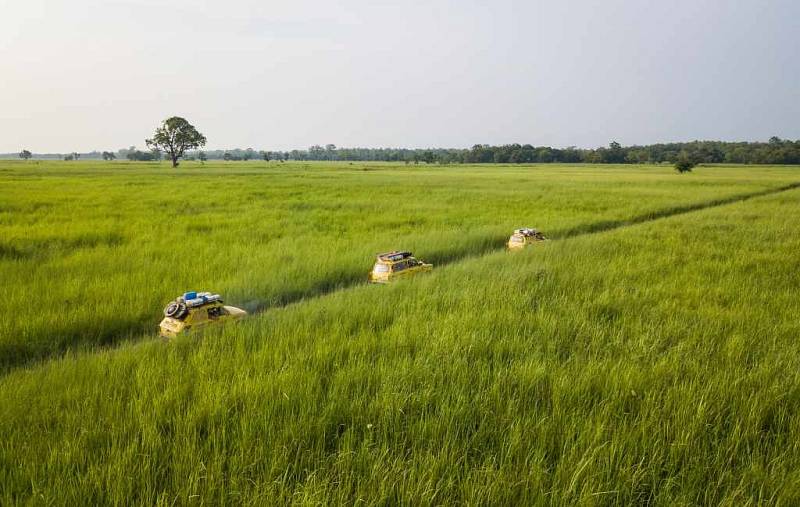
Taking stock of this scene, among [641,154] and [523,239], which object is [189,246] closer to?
[523,239]

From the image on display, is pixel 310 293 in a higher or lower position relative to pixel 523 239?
lower

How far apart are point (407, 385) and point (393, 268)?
4550 mm

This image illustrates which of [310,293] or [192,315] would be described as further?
[310,293]

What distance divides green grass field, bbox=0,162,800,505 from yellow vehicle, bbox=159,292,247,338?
401 millimetres

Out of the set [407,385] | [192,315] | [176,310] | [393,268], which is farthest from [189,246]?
[407,385]

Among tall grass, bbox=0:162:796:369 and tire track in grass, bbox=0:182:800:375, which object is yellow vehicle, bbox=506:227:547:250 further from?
tall grass, bbox=0:162:796:369

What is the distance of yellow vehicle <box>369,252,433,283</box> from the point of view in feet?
26.0

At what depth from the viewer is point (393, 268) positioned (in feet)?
26.2

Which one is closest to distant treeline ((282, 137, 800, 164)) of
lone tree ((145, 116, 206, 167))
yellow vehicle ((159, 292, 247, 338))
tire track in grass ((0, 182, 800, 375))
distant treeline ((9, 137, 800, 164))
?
distant treeline ((9, 137, 800, 164))

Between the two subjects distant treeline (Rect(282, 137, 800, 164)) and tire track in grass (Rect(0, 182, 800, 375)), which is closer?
tire track in grass (Rect(0, 182, 800, 375))

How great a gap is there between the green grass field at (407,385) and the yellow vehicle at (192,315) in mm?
401

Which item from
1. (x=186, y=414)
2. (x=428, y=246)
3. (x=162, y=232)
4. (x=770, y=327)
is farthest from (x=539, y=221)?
(x=186, y=414)

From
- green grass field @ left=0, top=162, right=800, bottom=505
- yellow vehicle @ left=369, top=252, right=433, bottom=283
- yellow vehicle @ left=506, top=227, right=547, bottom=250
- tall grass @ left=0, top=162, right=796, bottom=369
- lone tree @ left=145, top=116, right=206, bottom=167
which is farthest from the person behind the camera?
lone tree @ left=145, top=116, right=206, bottom=167

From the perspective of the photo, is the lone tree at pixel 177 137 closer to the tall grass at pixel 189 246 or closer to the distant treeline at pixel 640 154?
the distant treeline at pixel 640 154
